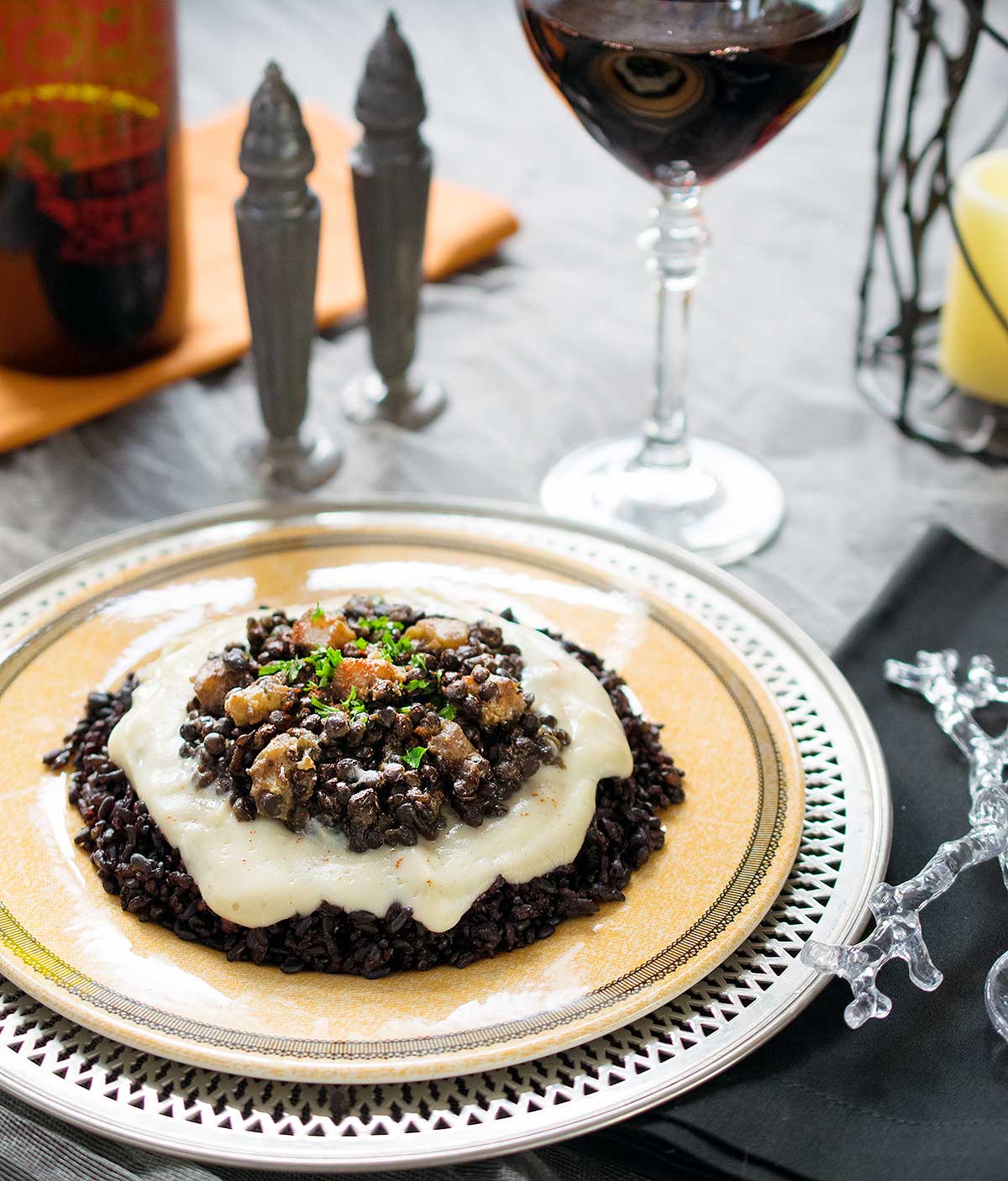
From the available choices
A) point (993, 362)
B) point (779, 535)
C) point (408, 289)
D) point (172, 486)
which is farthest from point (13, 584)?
point (993, 362)

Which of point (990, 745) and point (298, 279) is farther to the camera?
point (298, 279)

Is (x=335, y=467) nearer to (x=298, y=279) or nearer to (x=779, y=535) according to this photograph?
(x=298, y=279)

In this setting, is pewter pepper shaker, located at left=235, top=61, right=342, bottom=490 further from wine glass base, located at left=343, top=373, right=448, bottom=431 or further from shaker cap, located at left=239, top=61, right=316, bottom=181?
wine glass base, located at left=343, top=373, right=448, bottom=431

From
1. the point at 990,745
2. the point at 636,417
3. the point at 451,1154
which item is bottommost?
the point at 636,417

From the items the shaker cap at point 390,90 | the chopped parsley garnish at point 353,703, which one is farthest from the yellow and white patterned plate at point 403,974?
the shaker cap at point 390,90

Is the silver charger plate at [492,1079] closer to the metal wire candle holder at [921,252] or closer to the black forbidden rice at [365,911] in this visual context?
the black forbidden rice at [365,911]
